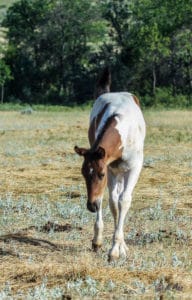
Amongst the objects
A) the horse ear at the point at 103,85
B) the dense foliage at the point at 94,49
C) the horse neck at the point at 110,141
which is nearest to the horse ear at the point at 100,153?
the horse neck at the point at 110,141

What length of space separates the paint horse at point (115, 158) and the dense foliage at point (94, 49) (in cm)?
4881

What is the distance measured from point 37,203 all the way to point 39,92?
59.0m

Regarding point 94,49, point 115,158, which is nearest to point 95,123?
A: point 115,158

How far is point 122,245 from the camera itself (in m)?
8.72

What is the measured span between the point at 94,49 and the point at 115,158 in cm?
6786

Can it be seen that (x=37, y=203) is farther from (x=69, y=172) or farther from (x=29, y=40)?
(x=29, y=40)

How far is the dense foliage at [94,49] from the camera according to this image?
6322cm

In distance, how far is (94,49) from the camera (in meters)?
75.6

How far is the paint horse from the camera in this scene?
805 centimetres

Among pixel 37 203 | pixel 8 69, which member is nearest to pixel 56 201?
pixel 37 203

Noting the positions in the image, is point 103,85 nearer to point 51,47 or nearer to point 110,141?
point 110,141

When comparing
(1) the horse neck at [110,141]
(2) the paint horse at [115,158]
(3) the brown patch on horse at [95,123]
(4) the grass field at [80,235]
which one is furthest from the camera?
(3) the brown patch on horse at [95,123]

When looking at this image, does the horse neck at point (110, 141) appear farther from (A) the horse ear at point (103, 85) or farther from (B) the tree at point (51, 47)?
(B) the tree at point (51, 47)

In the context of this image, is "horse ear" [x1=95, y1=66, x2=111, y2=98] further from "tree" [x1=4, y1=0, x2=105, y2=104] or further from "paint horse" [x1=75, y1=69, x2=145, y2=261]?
"tree" [x1=4, y1=0, x2=105, y2=104]
